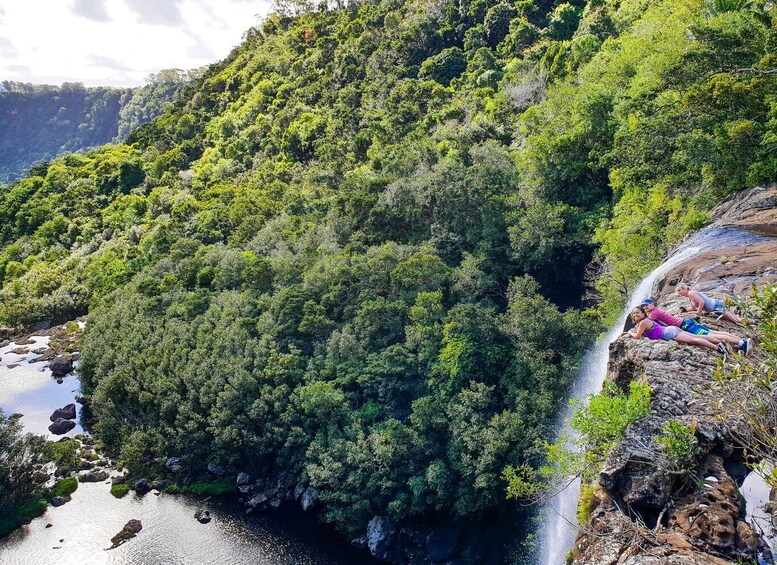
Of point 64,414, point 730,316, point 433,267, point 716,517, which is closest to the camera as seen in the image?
point 716,517

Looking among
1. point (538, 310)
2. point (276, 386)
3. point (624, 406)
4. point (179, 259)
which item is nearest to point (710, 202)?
point (538, 310)

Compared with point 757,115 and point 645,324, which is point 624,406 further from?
point 757,115

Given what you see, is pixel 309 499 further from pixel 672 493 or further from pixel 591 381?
pixel 672 493

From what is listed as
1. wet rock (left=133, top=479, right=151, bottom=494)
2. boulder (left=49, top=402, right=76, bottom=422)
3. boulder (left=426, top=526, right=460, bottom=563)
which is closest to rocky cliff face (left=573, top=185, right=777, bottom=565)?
boulder (left=426, top=526, right=460, bottom=563)

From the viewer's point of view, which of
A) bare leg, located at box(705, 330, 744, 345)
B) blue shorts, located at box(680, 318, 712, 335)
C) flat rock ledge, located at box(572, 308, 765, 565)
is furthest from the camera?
blue shorts, located at box(680, 318, 712, 335)

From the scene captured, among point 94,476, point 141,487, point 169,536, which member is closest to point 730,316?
point 169,536

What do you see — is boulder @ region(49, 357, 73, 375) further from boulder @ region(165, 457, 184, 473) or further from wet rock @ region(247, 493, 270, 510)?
wet rock @ region(247, 493, 270, 510)
